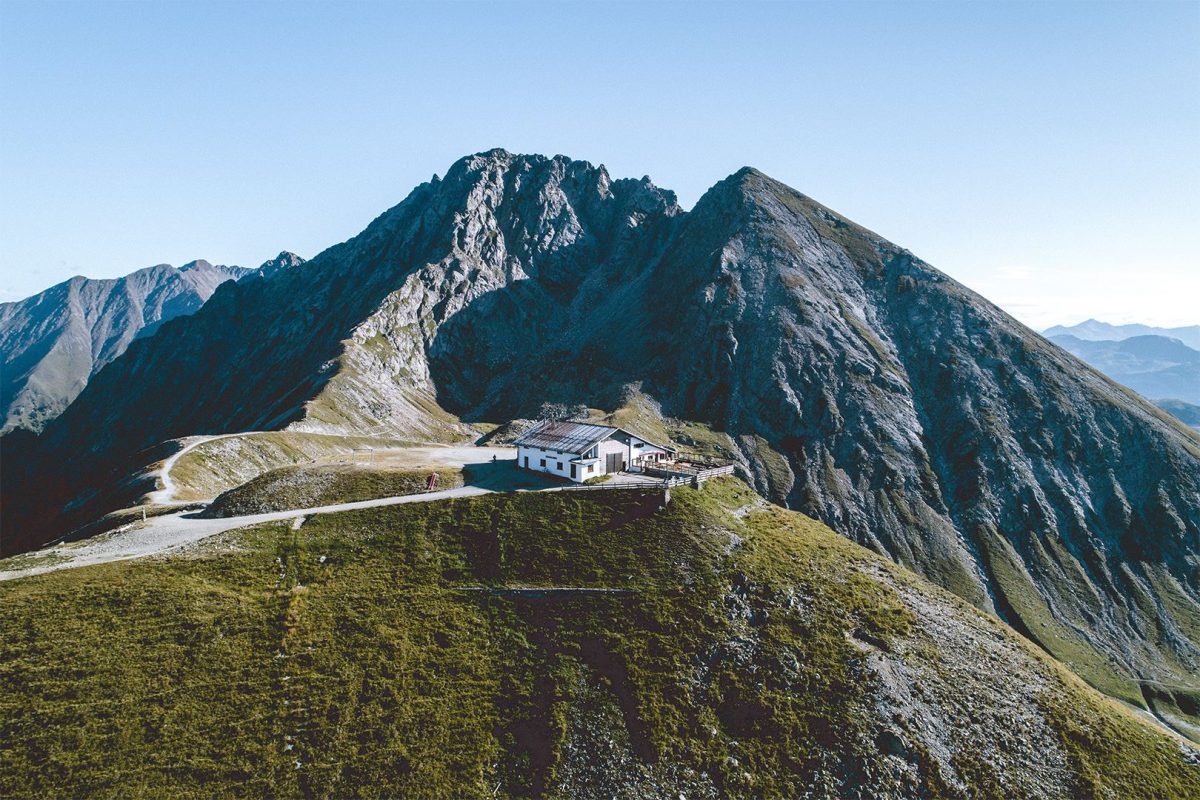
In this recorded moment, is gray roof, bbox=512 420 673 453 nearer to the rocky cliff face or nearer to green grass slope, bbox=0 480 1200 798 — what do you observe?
green grass slope, bbox=0 480 1200 798

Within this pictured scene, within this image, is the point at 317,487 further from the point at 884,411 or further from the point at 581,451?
the point at 884,411

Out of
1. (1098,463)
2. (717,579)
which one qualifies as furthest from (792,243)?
(717,579)

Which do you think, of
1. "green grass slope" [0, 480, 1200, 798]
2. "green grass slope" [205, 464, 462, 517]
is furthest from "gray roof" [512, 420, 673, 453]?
"green grass slope" [0, 480, 1200, 798]

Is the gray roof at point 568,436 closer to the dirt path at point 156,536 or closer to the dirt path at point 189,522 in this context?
the dirt path at point 189,522

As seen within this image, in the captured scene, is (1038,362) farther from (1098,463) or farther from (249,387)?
(249,387)

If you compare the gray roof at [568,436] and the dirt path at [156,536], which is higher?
the gray roof at [568,436]

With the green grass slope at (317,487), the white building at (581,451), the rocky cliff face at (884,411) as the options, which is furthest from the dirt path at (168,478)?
the white building at (581,451)
